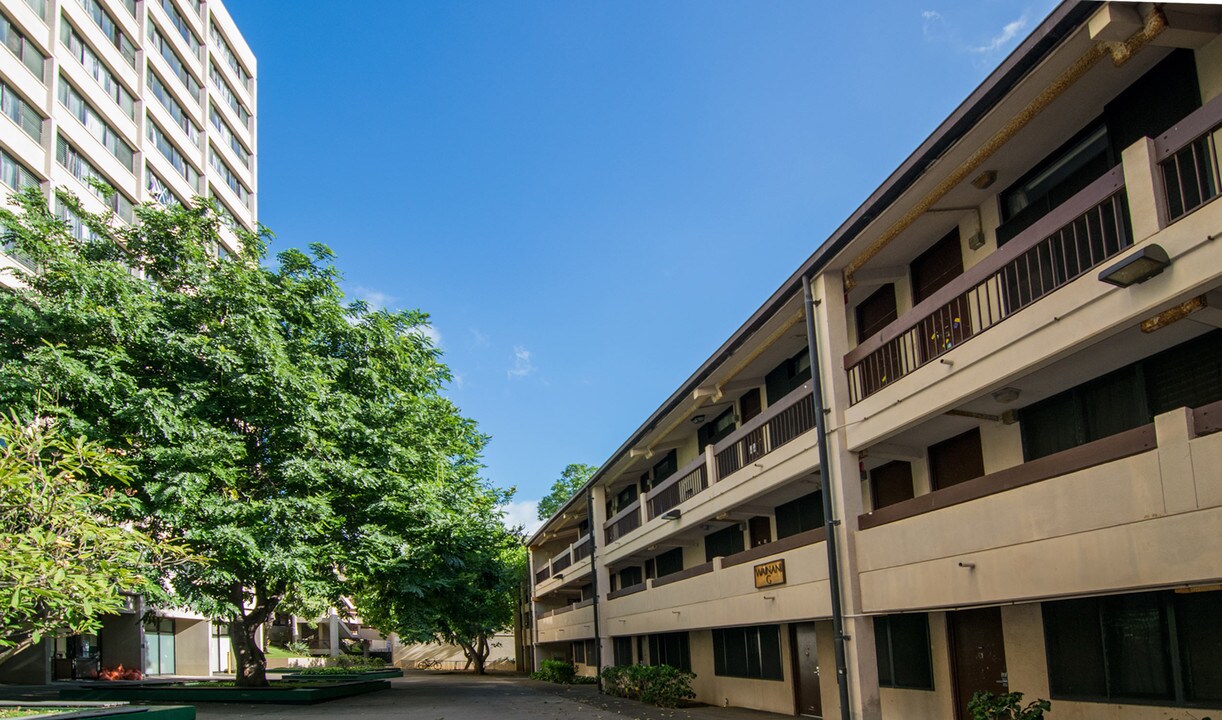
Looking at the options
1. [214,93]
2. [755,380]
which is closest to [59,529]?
[755,380]

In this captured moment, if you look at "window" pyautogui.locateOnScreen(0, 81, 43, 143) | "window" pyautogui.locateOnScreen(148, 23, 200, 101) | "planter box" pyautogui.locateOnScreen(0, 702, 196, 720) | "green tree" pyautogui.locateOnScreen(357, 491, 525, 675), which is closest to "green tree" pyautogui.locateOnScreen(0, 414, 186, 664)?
"planter box" pyautogui.locateOnScreen(0, 702, 196, 720)

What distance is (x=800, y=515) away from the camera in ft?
66.9

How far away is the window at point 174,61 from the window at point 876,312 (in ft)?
139

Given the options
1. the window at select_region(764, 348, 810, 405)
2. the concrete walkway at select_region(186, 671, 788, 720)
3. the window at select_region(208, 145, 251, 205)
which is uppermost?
the window at select_region(208, 145, 251, 205)

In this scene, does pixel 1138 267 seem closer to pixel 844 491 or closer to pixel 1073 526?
pixel 1073 526

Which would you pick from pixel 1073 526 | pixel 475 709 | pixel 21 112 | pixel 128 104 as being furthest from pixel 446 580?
pixel 128 104

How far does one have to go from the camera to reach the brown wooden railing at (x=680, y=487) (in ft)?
77.0

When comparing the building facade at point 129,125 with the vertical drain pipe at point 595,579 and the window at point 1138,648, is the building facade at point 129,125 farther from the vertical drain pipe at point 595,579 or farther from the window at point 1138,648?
the window at point 1138,648

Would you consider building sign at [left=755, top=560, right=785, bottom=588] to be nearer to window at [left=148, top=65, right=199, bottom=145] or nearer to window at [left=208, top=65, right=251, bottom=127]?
window at [left=148, top=65, right=199, bottom=145]

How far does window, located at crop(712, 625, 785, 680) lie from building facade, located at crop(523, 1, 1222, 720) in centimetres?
204

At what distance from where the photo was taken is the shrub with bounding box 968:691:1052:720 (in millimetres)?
11469

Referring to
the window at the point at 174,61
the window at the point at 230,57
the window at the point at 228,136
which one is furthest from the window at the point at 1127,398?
the window at the point at 230,57

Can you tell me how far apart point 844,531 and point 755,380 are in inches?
299

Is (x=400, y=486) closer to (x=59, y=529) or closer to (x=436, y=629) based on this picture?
(x=436, y=629)
